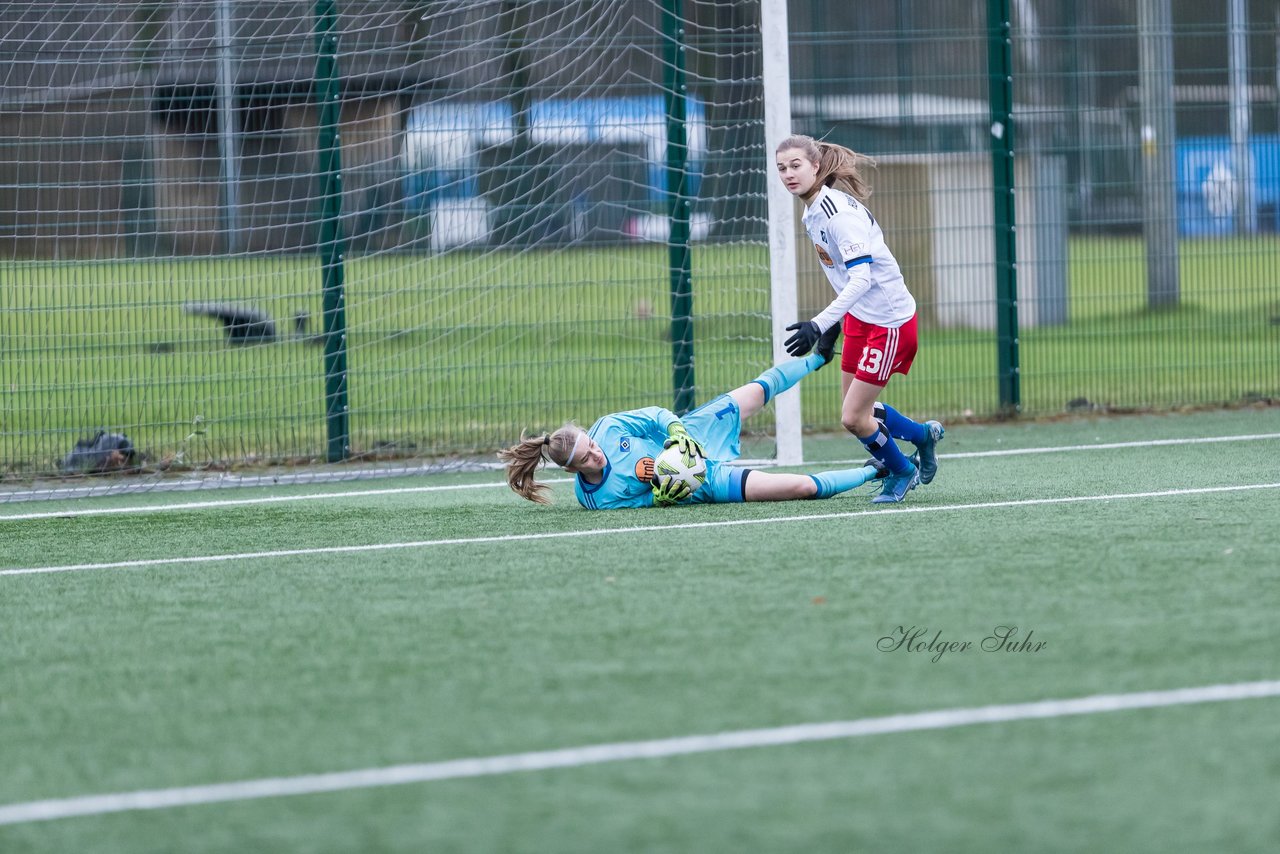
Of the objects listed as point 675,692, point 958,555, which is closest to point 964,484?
Answer: point 958,555

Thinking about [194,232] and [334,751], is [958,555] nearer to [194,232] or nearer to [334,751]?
[334,751]

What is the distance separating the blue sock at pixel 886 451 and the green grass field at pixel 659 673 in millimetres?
180

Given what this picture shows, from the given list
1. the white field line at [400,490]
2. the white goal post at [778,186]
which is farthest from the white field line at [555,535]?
the white goal post at [778,186]

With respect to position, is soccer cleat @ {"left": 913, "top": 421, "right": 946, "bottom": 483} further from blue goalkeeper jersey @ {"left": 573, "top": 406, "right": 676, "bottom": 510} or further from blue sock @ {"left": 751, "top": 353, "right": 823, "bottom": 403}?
blue goalkeeper jersey @ {"left": 573, "top": 406, "right": 676, "bottom": 510}

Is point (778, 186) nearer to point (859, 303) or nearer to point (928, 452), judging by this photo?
point (859, 303)

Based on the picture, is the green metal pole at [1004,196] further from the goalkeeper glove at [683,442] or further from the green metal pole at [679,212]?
the goalkeeper glove at [683,442]

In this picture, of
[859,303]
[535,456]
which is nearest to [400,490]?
[535,456]

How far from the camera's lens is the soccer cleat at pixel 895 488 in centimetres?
684

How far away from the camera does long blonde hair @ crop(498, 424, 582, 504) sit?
669cm

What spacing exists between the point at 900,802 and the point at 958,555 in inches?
97.9

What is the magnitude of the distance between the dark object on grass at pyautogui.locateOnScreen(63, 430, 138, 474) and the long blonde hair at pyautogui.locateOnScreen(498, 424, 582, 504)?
3067mm

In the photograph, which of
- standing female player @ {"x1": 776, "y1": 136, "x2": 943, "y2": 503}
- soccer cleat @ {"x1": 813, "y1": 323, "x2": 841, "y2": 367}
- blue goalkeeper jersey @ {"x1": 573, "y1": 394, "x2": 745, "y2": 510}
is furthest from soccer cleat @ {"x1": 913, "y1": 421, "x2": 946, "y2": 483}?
blue goalkeeper jersey @ {"x1": 573, "y1": 394, "x2": 745, "y2": 510}

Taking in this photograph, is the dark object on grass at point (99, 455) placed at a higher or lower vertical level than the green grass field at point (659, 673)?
higher

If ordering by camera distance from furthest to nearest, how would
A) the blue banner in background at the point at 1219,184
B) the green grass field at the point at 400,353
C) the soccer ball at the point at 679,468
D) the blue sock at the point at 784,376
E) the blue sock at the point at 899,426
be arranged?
1. the blue banner in background at the point at 1219,184
2. the green grass field at the point at 400,353
3. the blue sock at the point at 784,376
4. the blue sock at the point at 899,426
5. the soccer ball at the point at 679,468
